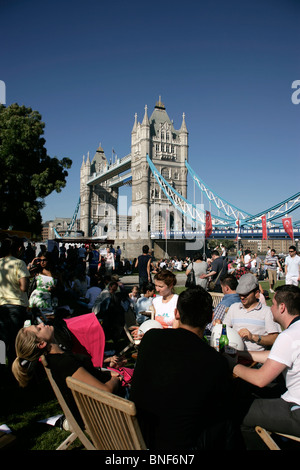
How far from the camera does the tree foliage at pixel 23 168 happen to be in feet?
45.6

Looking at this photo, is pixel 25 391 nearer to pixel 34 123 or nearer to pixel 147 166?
pixel 34 123

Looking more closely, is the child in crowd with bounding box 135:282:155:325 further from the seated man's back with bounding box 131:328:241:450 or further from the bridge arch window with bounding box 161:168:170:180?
the bridge arch window with bounding box 161:168:170:180

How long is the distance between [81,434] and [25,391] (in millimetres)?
1818

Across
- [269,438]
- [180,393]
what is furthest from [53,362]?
[269,438]

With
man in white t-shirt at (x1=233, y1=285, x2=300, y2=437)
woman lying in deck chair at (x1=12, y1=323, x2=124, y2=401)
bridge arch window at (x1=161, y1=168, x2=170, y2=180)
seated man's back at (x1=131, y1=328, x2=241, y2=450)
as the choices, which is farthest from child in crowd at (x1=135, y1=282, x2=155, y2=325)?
bridge arch window at (x1=161, y1=168, x2=170, y2=180)

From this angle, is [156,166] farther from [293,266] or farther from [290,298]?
[290,298]

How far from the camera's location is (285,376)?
2225mm

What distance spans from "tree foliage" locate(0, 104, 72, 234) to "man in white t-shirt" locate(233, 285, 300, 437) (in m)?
13.7

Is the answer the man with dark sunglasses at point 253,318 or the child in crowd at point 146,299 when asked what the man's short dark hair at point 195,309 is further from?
the child in crowd at point 146,299

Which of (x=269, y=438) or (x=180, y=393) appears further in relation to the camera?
(x=269, y=438)

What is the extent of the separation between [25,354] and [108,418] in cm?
85

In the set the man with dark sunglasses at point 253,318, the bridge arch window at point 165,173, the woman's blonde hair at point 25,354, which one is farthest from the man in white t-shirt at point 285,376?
the bridge arch window at point 165,173

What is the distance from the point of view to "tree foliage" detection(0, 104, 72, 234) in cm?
1390

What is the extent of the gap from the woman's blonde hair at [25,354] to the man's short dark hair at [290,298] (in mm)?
1785
